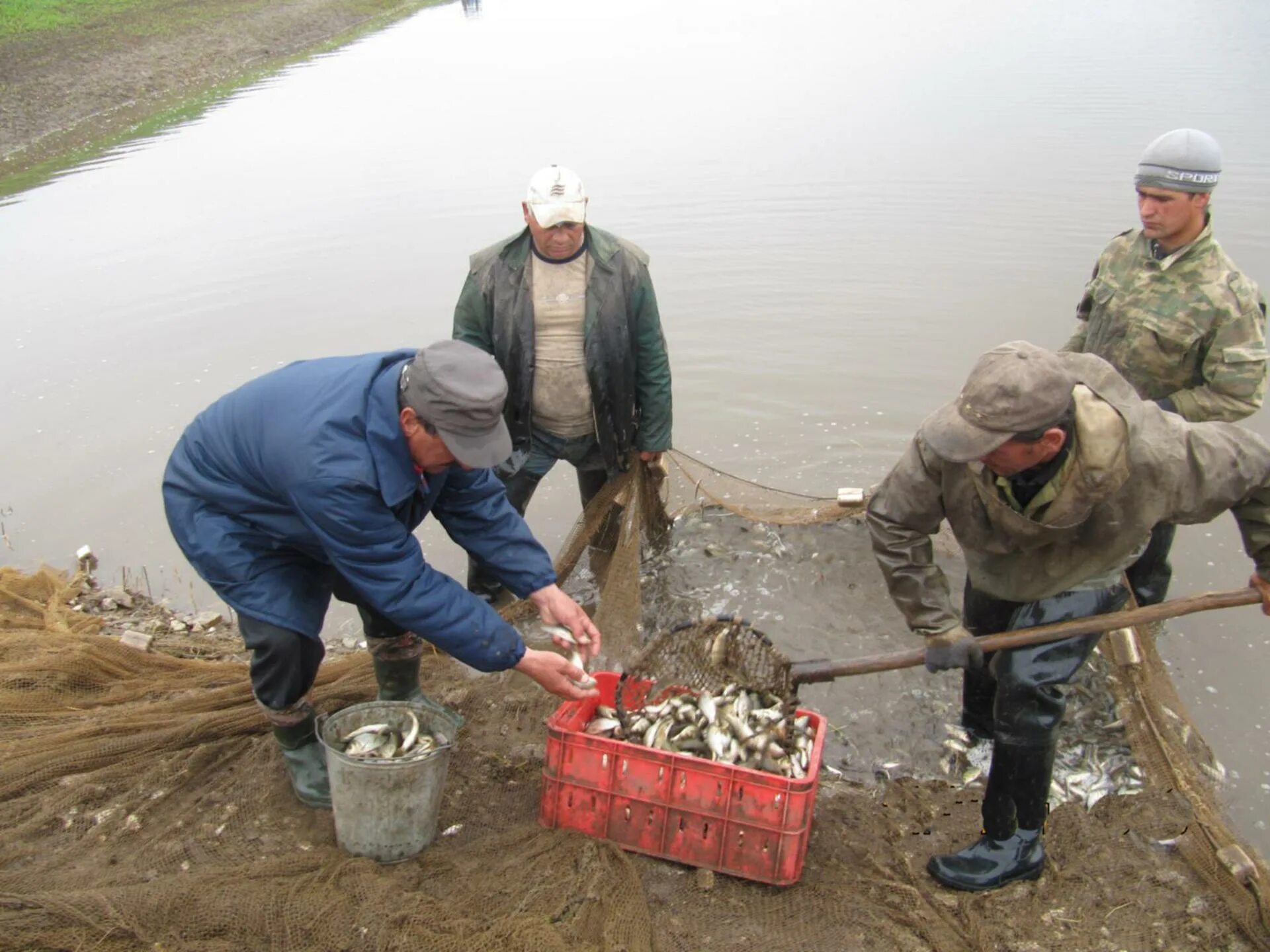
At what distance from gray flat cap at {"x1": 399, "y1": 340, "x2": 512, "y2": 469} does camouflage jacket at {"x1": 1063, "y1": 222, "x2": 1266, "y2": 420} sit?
3290 millimetres

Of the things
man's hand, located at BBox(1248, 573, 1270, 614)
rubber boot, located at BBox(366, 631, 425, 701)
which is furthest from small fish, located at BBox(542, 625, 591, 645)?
man's hand, located at BBox(1248, 573, 1270, 614)

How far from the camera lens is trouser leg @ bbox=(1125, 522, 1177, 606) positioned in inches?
206

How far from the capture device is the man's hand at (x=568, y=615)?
3908 mm

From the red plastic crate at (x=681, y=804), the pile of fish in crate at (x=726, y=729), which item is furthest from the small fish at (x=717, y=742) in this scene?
the red plastic crate at (x=681, y=804)

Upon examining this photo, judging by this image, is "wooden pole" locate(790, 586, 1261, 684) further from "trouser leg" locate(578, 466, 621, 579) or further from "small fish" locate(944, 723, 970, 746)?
"trouser leg" locate(578, 466, 621, 579)

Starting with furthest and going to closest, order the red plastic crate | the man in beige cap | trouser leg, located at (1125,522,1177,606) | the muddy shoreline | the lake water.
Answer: the muddy shoreline < the lake water < trouser leg, located at (1125,522,1177,606) < the red plastic crate < the man in beige cap

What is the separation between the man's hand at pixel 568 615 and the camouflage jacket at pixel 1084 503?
1.12 meters

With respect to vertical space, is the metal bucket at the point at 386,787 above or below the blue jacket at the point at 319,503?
below

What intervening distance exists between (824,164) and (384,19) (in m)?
25.4

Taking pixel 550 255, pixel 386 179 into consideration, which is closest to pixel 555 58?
pixel 386 179

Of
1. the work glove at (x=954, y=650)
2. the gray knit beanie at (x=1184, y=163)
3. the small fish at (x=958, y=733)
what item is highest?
the gray knit beanie at (x=1184, y=163)

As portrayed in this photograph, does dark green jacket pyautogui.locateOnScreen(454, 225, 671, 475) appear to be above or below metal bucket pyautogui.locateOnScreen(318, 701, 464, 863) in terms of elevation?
above

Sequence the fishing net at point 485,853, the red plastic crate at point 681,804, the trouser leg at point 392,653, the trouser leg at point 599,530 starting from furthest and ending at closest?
the trouser leg at point 599,530 < the trouser leg at point 392,653 < the red plastic crate at point 681,804 < the fishing net at point 485,853

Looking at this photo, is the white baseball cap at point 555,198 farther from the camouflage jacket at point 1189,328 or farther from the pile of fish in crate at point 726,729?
the camouflage jacket at point 1189,328
